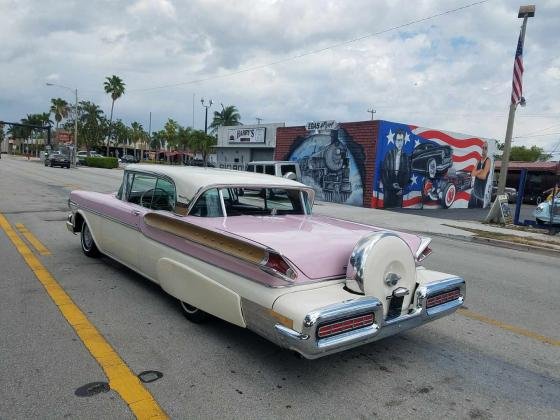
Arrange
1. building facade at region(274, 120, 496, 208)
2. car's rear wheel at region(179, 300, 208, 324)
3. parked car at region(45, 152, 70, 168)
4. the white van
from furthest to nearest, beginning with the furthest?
parked car at region(45, 152, 70, 168)
building facade at region(274, 120, 496, 208)
the white van
car's rear wheel at region(179, 300, 208, 324)

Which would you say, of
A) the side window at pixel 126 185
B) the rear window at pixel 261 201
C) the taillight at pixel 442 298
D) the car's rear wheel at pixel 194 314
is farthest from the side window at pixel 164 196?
the taillight at pixel 442 298

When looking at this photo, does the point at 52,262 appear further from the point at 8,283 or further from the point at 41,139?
the point at 41,139

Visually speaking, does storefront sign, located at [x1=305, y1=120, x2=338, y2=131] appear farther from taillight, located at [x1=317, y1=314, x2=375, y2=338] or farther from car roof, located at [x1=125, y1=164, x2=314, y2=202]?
taillight, located at [x1=317, y1=314, x2=375, y2=338]

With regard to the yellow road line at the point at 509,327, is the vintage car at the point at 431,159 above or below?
above

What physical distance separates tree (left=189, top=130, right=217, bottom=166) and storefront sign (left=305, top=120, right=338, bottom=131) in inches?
1560

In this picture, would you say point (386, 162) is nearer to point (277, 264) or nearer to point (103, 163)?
point (277, 264)

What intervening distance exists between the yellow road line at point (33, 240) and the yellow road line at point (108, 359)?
142 centimetres

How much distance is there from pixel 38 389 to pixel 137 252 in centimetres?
198

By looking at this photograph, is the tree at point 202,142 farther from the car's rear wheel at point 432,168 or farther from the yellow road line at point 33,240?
the yellow road line at point 33,240

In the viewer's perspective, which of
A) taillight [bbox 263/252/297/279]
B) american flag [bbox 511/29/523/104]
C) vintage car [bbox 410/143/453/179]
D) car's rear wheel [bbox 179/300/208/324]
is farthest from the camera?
vintage car [bbox 410/143/453/179]

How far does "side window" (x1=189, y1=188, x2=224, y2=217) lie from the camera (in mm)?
4285

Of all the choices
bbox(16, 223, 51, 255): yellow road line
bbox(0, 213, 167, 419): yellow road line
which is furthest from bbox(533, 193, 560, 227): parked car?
bbox(0, 213, 167, 419): yellow road line

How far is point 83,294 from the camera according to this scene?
4.87 metres

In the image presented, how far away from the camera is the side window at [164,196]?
4.56 meters
